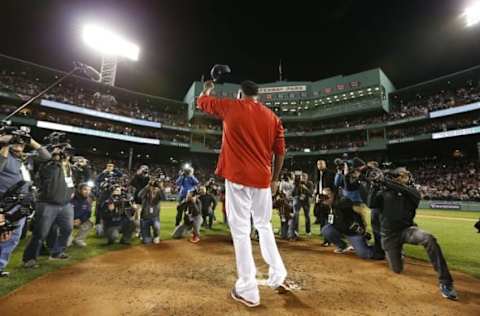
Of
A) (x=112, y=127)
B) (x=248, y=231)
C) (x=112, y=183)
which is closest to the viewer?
(x=248, y=231)

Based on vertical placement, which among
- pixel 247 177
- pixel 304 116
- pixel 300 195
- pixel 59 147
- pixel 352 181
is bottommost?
pixel 300 195

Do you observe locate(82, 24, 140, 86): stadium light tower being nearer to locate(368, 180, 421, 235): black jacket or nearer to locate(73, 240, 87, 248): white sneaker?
locate(73, 240, 87, 248): white sneaker

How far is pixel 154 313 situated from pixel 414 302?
291cm

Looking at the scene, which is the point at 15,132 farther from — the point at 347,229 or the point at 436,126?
the point at 436,126

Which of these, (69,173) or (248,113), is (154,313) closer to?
(248,113)

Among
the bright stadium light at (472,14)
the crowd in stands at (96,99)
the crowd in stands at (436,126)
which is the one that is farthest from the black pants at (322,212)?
the crowd in stands at (96,99)

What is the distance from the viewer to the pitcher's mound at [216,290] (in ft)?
7.85

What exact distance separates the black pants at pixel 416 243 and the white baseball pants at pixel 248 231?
2135 millimetres

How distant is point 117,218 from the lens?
5.97m

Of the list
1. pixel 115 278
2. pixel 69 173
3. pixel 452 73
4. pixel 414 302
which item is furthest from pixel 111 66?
pixel 452 73

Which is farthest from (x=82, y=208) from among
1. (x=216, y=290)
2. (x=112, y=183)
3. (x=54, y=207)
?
(x=216, y=290)

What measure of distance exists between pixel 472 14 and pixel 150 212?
26637 millimetres

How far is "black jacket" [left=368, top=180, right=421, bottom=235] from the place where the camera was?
3.50m

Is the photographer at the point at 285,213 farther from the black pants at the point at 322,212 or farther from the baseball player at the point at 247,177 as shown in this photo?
the baseball player at the point at 247,177
